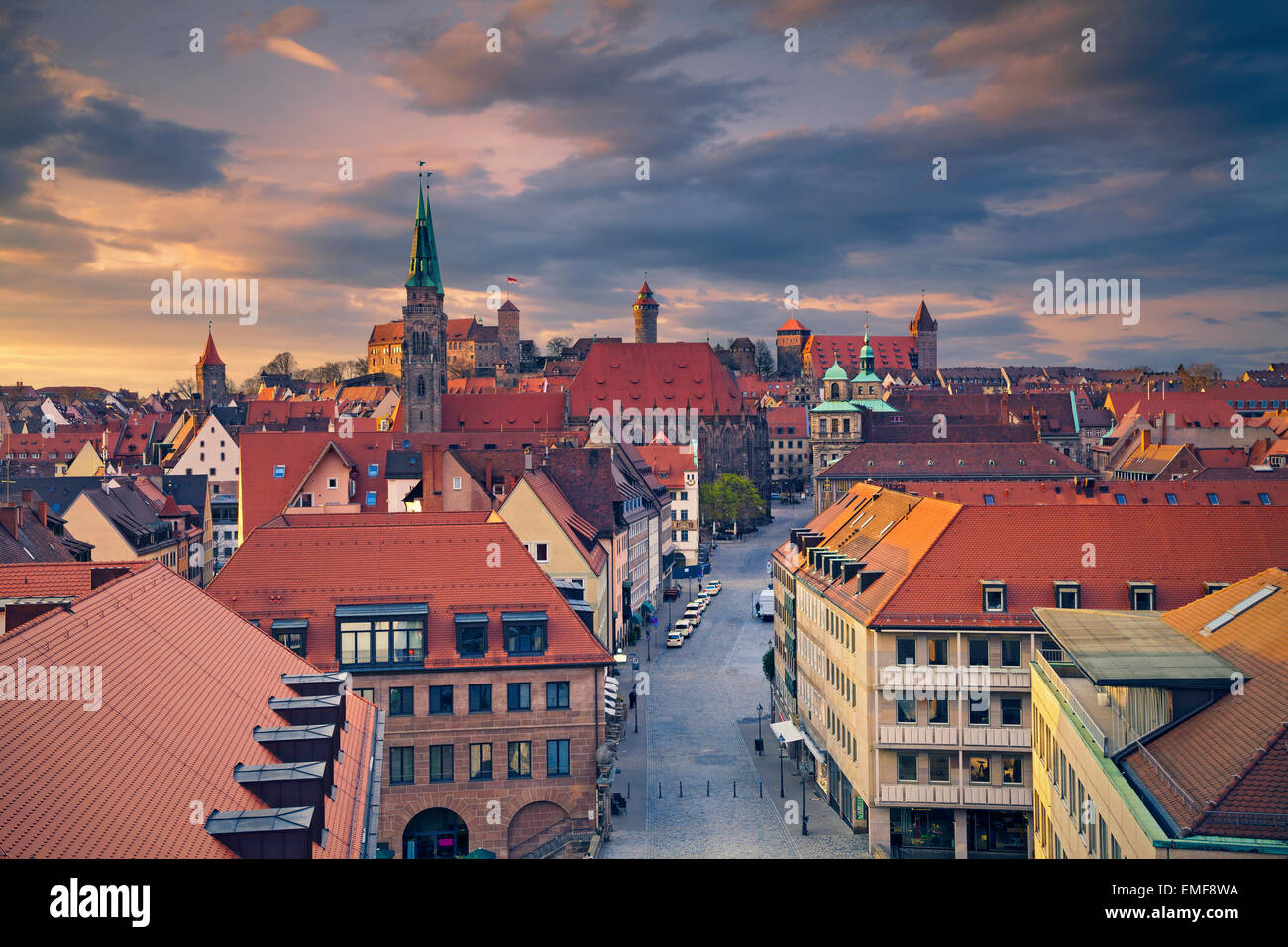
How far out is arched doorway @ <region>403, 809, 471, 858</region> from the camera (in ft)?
114

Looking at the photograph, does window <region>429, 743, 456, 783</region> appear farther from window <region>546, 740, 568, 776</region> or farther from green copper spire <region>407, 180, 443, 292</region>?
green copper spire <region>407, 180, 443, 292</region>

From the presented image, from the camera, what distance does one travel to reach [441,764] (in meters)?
35.7

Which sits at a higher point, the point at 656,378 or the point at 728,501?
the point at 656,378

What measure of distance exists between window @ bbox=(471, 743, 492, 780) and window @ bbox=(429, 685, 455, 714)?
4.43ft

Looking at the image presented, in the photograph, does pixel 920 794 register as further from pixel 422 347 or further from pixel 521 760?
pixel 422 347

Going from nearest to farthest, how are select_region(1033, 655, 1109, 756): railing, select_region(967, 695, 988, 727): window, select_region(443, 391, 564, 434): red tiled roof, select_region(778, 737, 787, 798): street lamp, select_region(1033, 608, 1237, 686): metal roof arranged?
1. select_region(1033, 608, 1237, 686): metal roof
2. select_region(1033, 655, 1109, 756): railing
3. select_region(967, 695, 988, 727): window
4. select_region(778, 737, 787, 798): street lamp
5. select_region(443, 391, 564, 434): red tiled roof

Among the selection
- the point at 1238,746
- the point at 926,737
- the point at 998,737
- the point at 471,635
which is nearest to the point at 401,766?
the point at 471,635

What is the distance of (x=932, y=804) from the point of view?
3738 centimetres

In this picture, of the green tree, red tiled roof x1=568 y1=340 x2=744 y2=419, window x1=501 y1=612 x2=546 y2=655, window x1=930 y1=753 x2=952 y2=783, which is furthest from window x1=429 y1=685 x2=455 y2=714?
red tiled roof x1=568 y1=340 x2=744 y2=419

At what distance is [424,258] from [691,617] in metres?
68.7

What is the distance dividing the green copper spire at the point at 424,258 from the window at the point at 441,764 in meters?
101

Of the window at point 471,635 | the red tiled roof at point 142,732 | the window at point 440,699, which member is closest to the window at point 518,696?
the window at point 471,635

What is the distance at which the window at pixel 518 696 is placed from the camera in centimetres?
3609
